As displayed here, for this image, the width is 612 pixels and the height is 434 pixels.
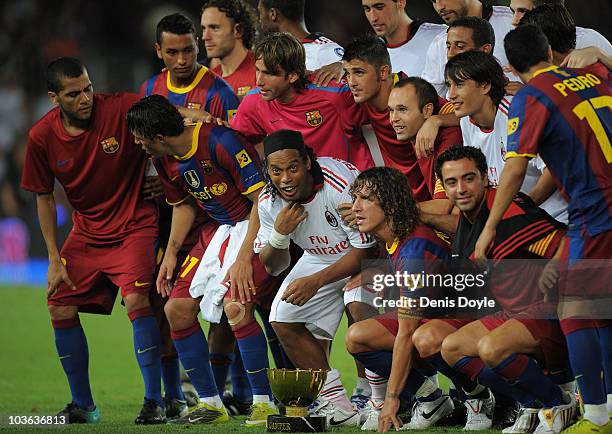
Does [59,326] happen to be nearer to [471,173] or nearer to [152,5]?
[471,173]

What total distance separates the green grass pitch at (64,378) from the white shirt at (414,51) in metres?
2.33

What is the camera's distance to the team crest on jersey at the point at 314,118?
6625mm

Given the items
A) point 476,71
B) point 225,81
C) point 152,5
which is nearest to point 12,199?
point 152,5

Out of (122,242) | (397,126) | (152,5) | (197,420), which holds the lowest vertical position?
(197,420)

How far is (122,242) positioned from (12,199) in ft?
36.9

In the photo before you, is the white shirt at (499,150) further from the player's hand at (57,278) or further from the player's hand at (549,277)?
the player's hand at (57,278)

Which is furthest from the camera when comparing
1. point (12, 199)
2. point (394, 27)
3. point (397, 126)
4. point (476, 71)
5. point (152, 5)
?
point (152, 5)

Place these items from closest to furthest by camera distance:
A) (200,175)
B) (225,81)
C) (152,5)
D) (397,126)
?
(397,126)
(200,175)
(225,81)
(152,5)

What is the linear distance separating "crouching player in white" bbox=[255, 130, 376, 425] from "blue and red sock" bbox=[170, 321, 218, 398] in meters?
0.54

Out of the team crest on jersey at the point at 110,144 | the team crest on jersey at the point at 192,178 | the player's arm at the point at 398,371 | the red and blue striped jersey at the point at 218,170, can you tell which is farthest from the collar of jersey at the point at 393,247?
the team crest on jersey at the point at 110,144

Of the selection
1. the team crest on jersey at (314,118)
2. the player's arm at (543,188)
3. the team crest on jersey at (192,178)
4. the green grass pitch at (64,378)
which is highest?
the team crest on jersey at (314,118)

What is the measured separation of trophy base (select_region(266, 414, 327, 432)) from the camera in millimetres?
5527

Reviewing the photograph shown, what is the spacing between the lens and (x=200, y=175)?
6652mm

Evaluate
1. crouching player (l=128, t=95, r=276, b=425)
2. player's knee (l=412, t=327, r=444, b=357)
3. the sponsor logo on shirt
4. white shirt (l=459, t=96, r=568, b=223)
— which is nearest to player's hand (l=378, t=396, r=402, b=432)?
player's knee (l=412, t=327, r=444, b=357)
